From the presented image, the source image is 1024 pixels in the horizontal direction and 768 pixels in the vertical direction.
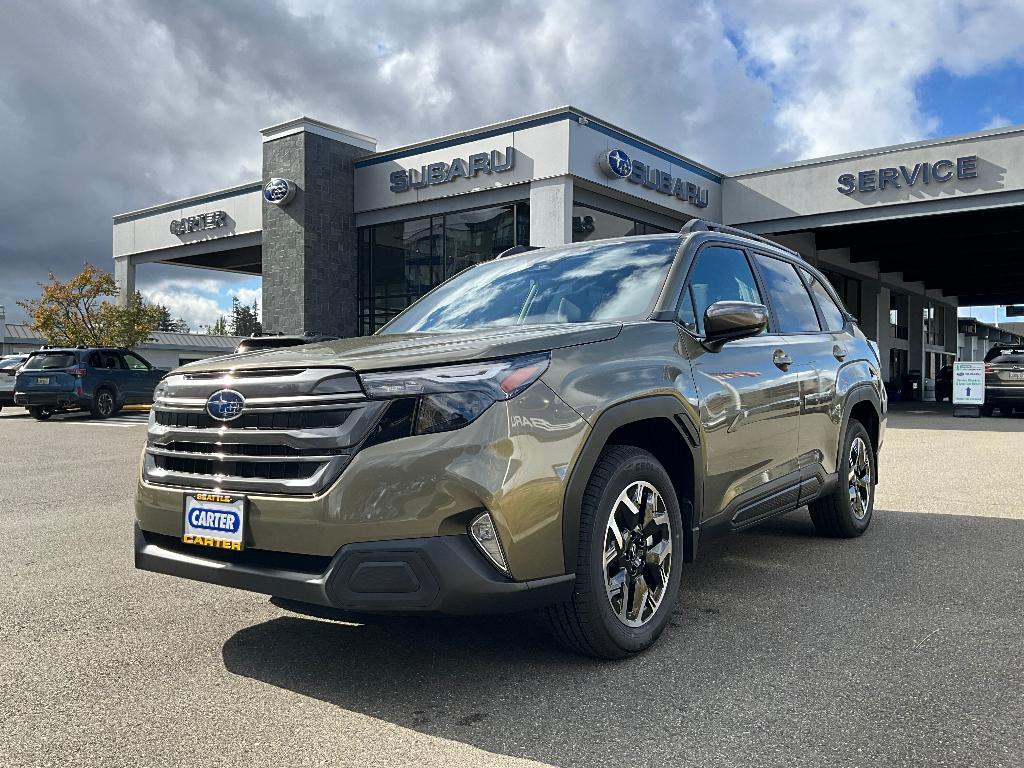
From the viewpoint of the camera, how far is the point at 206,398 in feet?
10.4

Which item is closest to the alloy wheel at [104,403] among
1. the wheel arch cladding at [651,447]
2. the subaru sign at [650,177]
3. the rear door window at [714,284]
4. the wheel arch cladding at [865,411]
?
the subaru sign at [650,177]

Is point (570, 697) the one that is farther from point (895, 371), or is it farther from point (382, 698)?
point (895, 371)

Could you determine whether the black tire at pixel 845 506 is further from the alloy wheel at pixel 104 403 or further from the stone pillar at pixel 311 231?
the stone pillar at pixel 311 231

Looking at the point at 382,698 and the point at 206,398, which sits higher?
the point at 206,398

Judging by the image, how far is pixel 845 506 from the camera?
5.58 m

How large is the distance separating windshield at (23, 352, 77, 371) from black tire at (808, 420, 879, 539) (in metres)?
17.9

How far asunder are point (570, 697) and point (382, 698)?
2.20 ft

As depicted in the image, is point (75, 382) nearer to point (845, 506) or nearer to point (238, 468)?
point (845, 506)

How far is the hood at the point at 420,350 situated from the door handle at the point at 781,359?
1441 mm

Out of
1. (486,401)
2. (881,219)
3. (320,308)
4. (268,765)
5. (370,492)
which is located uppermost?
(881,219)

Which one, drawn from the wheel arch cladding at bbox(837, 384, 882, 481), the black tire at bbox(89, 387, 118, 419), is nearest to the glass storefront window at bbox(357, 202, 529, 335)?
the black tire at bbox(89, 387, 118, 419)

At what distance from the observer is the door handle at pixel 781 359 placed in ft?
15.2

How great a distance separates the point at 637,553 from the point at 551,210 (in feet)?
56.4

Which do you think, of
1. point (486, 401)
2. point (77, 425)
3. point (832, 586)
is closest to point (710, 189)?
point (77, 425)
